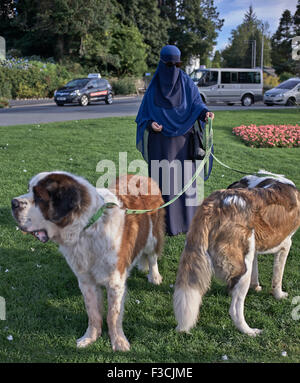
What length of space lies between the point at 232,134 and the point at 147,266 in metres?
Result: 9.80

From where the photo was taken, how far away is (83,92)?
22.9 m

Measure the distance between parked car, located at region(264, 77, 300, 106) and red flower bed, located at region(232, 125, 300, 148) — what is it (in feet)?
42.4

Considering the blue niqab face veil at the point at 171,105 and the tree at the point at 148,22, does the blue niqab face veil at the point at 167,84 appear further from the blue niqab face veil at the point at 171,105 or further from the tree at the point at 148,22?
the tree at the point at 148,22

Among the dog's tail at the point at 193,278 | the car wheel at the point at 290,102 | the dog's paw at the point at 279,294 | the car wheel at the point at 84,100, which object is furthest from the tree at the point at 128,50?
the dog's tail at the point at 193,278

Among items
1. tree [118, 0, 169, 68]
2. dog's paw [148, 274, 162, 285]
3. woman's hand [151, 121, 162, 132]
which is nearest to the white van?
woman's hand [151, 121, 162, 132]

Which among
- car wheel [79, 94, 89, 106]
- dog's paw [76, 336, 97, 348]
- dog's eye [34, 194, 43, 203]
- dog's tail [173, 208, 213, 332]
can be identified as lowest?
dog's paw [76, 336, 97, 348]

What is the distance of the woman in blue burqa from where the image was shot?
15.1 feet

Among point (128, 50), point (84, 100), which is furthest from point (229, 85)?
point (128, 50)

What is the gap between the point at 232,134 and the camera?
13.3m

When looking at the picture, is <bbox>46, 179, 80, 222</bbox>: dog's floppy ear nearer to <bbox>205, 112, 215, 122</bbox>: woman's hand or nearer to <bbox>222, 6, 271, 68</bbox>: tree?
<bbox>205, 112, 215, 122</bbox>: woman's hand

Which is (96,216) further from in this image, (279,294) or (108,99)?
(108,99)

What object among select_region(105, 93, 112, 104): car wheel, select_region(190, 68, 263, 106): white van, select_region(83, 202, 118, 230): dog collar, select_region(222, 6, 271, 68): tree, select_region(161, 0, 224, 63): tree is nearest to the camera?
select_region(83, 202, 118, 230): dog collar

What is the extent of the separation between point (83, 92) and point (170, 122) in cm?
1945
